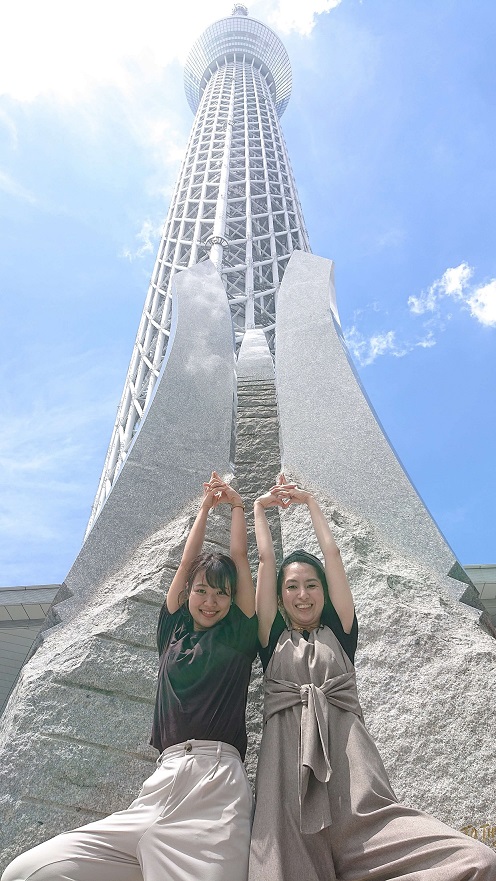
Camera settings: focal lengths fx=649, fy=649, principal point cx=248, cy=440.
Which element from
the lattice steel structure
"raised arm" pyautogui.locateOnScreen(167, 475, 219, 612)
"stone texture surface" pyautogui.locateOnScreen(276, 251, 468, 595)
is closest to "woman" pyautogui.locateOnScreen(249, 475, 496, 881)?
"raised arm" pyautogui.locateOnScreen(167, 475, 219, 612)

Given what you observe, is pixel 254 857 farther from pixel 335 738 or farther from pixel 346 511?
pixel 346 511

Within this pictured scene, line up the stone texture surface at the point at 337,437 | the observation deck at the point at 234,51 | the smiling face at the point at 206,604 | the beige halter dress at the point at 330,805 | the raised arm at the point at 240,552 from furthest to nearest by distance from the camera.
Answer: the observation deck at the point at 234,51 → the stone texture surface at the point at 337,437 → the raised arm at the point at 240,552 → the smiling face at the point at 206,604 → the beige halter dress at the point at 330,805

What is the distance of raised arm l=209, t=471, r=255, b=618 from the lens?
286cm

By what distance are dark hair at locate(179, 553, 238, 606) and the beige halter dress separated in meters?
0.40

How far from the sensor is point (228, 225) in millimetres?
22375

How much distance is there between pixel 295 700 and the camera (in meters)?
2.46

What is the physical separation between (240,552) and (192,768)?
0.96 metres

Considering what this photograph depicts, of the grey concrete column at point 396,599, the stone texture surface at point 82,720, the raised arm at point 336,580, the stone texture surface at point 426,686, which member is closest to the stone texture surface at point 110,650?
the stone texture surface at point 82,720

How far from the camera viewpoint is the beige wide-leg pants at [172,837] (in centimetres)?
206

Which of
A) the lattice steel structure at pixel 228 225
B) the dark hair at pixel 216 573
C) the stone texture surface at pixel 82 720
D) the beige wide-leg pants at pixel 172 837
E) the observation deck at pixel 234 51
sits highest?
the observation deck at pixel 234 51

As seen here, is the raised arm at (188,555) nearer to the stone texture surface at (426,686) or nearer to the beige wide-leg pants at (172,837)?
the beige wide-leg pants at (172,837)

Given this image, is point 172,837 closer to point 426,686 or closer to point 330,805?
point 330,805

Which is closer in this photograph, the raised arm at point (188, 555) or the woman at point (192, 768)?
the woman at point (192, 768)

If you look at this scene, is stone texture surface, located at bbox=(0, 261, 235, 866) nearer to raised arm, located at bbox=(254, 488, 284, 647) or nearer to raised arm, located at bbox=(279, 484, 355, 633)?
raised arm, located at bbox=(254, 488, 284, 647)
